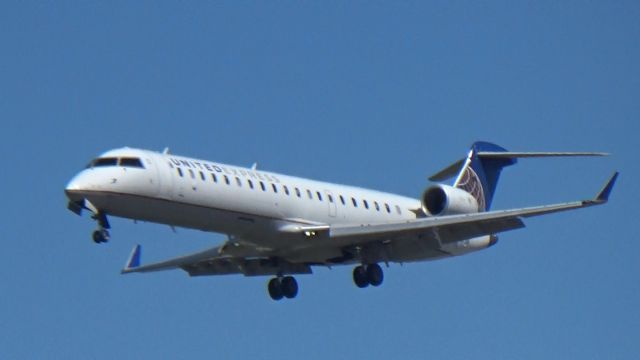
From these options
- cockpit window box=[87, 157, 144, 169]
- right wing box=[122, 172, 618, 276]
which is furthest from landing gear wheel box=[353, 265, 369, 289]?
cockpit window box=[87, 157, 144, 169]

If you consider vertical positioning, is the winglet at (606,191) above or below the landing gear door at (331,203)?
below

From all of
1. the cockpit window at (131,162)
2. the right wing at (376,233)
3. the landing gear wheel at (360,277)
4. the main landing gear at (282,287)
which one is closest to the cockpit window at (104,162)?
the cockpit window at (131,162)

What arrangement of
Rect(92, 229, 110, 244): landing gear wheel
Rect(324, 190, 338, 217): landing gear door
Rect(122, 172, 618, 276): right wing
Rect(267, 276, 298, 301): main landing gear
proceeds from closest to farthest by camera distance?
Rect(92, 229, 110, 244): landing gear wheel < Rect(122, 172, 618, 276): right wing < Rect(324, 190, 338, 217): landing gear door < Rect(267, 276, 298, 301): main landing gear

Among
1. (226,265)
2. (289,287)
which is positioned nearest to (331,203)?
(289,287)

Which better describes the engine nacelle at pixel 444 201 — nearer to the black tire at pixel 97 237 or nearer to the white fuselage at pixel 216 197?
the white fuselage at pixel 216 197

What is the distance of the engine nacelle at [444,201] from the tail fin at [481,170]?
1.47m

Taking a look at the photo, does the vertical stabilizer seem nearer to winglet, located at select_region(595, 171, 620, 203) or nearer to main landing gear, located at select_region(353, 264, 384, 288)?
main landing gear, located at select_region(353, 264, 384, 288)

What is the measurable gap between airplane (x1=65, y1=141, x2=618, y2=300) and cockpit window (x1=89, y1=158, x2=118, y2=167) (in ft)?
0.07

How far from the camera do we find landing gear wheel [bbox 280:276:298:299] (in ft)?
138

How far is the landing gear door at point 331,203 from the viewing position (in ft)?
133

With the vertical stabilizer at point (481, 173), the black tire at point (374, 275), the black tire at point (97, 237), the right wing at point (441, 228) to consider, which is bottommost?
the black tire at point (374, 275)

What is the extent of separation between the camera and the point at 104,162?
123 feet

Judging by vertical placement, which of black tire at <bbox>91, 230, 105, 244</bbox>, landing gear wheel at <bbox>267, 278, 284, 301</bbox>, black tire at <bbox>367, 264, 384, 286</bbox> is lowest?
black tire at <bbox>367, 264, 384, 286</bbox>

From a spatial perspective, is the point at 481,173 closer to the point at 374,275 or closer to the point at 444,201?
the point at 444,201
